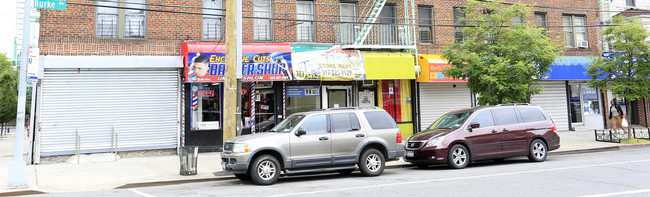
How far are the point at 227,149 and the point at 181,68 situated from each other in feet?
21.0

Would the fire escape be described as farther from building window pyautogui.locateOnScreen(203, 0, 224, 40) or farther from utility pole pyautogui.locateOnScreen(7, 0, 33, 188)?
utility pole pyautogui.locateOnScreen(7, 0, 33, 188)

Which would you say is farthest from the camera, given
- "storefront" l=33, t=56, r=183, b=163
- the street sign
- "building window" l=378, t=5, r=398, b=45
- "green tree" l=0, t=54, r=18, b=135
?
"green tree" l=0, t=54, r=18, b=135

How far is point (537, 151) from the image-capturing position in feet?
36.8

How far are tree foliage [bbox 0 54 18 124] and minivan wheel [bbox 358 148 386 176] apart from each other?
3492cm

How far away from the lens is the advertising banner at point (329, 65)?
574 inches

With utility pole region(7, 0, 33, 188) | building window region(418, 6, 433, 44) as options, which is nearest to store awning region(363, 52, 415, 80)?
building window region(418, 6, 433, 44)

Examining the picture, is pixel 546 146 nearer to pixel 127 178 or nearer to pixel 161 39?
pixel 127 178

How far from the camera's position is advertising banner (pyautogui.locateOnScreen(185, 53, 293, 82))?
44.4ft

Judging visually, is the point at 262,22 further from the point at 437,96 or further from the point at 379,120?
the point at 437,96

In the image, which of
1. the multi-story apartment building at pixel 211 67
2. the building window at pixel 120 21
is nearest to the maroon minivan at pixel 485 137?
the multi-story apartment building at pixel 211 67

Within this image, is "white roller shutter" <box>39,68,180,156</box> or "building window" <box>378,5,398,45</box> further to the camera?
"building window" <box>378,5,398,45</box>

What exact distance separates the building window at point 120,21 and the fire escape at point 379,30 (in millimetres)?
7233

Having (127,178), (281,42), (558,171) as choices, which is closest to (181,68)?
(281,42)

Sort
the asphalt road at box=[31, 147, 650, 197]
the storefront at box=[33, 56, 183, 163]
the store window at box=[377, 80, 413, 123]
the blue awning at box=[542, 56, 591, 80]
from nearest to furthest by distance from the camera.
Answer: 1. the asphalt road at box=[31, 147, 650, 197]
2. the storefront at box=[33, 56, 183, 163]
3. the store window at box=[377, 80, 413, 123]
4. the blue awning at box=[542, 56, 591, 80]
